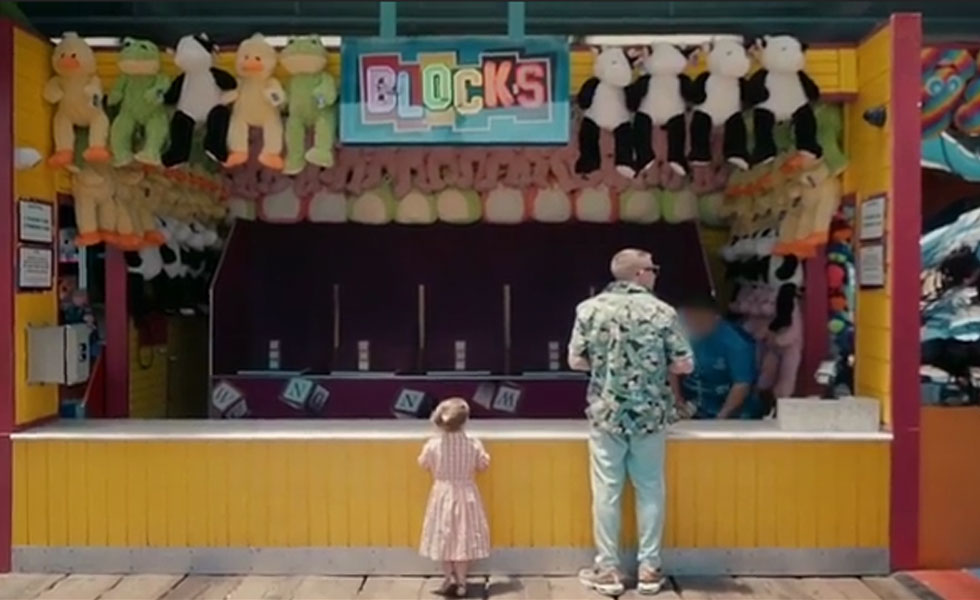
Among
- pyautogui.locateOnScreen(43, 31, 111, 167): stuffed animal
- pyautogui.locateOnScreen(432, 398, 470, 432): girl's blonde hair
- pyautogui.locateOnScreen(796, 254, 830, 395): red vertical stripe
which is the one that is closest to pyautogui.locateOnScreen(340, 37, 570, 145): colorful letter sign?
pyautogui.locateOnScreen(43, 31, 111, 167): stuffed animal

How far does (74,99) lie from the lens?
5.75 metres

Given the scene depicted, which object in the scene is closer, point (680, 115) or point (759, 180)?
point (680, 115)

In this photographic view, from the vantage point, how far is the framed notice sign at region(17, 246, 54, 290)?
5617mm

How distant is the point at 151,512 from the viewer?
221 inches

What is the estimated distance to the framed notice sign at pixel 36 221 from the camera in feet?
18.5

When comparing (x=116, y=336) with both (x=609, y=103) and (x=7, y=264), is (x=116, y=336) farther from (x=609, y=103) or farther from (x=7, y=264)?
(x=609, y=103)

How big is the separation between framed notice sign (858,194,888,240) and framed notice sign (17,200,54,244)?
4166mm

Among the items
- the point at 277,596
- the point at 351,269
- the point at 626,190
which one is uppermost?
the point at 626,190

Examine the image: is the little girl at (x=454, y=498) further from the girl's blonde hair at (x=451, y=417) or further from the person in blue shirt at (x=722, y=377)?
the person in blue shirt at (x=722, y=377)

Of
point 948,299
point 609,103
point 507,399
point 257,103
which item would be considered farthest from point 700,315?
point 257,103

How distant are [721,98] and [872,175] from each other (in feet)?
2.82

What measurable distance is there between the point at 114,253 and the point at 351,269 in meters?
2.07

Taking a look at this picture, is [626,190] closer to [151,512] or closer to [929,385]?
[929,385]

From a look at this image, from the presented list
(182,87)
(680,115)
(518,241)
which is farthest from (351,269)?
(680,115)
